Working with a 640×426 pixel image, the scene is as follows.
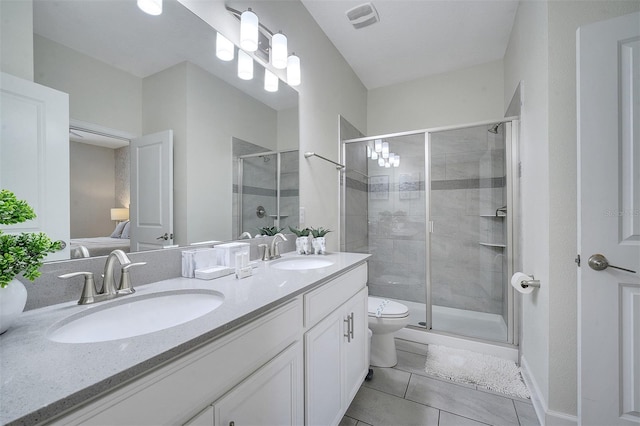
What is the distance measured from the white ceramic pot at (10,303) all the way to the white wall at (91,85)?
0.54 m

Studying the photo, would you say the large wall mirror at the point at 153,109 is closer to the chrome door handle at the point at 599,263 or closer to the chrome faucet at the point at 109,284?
the chrome faucet at the point at 109,284

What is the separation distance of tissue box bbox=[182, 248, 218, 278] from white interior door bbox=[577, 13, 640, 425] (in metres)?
1.69

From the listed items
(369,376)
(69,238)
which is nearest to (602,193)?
(369,376)

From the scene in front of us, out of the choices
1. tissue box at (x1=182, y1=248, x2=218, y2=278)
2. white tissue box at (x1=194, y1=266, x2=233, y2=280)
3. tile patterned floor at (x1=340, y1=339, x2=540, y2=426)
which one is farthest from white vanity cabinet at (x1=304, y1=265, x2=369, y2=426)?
tissue box at (x1=182, y1=248, x2=218, y2=278)

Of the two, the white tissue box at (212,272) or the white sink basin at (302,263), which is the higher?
the white tissue box at (212,272)

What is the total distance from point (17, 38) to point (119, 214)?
0.55 metres

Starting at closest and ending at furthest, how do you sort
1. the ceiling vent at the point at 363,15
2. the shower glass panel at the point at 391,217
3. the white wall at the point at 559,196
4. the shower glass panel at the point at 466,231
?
1. the white wall at the point at 559,196
2. the ceiling vent at the point at 363,15
3. the shower glass panel at the point at 466,231
4. the shower glass panel at the point at 391,217

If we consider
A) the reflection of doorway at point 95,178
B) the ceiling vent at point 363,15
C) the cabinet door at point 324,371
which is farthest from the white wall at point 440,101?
the reflection of doorway at point 95,178

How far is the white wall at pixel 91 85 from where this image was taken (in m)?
0.79

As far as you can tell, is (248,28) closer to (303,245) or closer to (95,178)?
(95,178)

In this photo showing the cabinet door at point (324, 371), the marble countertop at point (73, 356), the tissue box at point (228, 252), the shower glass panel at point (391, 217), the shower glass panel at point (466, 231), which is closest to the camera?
the marble countertop at point (73, 356)

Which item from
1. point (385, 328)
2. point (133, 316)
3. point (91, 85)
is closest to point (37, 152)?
point (91, 85)

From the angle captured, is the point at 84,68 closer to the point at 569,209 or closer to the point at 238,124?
the point at 238,124

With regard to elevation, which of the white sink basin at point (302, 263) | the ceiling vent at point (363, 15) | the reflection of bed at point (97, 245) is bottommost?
the white sink basin at point (302, 263)
